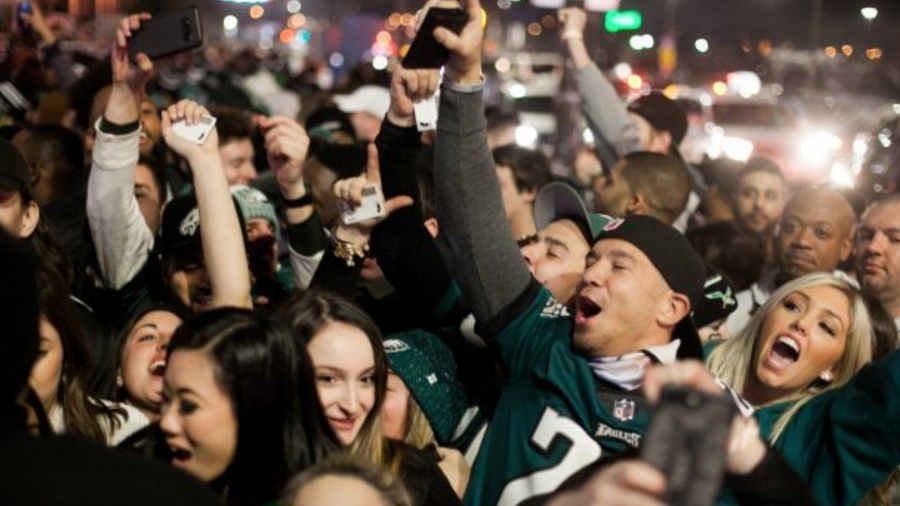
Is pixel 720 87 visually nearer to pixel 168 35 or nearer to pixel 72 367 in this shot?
pixel 168 35

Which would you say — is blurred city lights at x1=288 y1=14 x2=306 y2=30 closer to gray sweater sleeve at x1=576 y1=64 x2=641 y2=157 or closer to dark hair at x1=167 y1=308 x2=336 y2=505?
gray sweater sleeve at x1=576 y1=64 x2=641 y2=157

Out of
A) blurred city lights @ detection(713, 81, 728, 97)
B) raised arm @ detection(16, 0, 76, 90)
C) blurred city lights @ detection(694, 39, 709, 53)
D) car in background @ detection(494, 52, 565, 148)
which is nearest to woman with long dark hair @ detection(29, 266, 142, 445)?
raised arm @ detection(16, 0, 76, 90)

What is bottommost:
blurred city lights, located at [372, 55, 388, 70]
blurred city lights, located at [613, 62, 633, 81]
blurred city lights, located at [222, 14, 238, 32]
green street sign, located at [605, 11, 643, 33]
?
blurred city lights, located at [222, 14, 238, 32]

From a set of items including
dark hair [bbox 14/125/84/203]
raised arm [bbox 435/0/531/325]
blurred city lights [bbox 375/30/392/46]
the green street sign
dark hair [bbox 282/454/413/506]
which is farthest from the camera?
blurred city lights [bbox 375/30/392/46]

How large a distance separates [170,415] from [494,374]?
1.80 m

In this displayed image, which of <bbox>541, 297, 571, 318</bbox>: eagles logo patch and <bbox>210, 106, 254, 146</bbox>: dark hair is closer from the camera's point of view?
<bbox>541, 297, 571, 318</bbox>: eagles logo patch

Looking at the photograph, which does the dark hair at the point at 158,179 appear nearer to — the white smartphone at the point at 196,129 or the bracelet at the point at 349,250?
the white smartphone at the point at 196,129

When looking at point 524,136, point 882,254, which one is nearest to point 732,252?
point 882,254

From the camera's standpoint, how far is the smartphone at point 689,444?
79.6 inches

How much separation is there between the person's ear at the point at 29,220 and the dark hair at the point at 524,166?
3.87 metres

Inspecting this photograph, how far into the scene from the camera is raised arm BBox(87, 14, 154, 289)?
5199 millimetres

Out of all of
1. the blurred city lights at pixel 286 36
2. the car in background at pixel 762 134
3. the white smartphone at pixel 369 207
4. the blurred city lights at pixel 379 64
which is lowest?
the blurred city lights at pixel 286 36

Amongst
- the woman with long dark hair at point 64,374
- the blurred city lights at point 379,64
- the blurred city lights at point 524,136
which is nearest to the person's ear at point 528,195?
the woman with long dark hair at point 64,374

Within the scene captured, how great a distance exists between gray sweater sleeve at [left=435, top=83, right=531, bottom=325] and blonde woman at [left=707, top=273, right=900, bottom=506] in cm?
97
